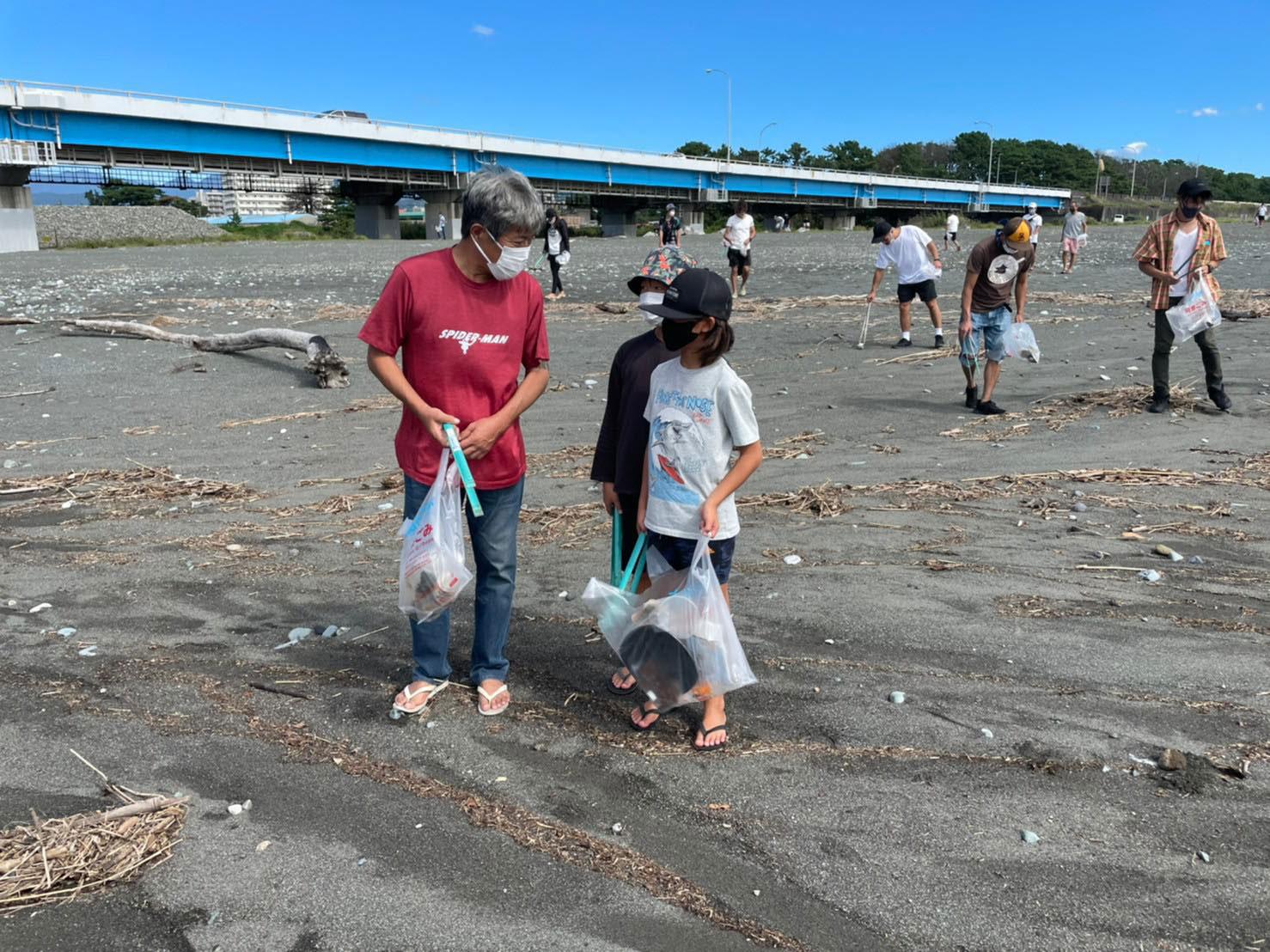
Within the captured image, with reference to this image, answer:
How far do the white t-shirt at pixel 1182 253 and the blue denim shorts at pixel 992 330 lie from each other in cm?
141

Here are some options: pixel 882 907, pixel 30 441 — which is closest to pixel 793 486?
pixel 882 907

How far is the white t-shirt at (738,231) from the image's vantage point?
17.2 m

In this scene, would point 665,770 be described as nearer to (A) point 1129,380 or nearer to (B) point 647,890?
(B) point 647,890

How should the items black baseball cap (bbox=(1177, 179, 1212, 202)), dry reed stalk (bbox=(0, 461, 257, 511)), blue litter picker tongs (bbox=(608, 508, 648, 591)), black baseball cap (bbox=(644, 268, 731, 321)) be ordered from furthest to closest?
black baseball cap (bbox=(1177, 179, 1212, 202)) < dry reed stalk (bbox=(0, 461, 257, 511)) < blue litter picker tongs (bbox=(608, 508, 648, 591)) < black baseball cap (bbox=(644, 268, 731, 321))

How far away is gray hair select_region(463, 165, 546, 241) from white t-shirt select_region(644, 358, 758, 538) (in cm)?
71

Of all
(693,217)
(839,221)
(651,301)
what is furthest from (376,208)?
(651,301)

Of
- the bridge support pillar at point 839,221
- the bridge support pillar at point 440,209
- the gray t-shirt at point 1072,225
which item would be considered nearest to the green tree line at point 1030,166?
the bridge support pillar at point 839,221

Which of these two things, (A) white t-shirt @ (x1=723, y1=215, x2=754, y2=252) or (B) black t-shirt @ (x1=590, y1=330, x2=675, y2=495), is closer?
(B) black t-shirt @ (x1=590, y1=330, x2=675, y2=495)

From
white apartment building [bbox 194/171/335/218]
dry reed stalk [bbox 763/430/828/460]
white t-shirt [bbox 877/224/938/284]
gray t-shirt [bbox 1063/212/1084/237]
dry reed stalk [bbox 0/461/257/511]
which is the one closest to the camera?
dry reed stalk [bbox 0/461/257/511]

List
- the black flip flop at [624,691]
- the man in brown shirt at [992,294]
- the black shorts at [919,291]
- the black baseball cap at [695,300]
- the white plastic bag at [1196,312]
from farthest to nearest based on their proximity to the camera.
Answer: the black shorts at [919,291], the man in brown shirt at [992,294], the white plastic bag at [1196,312], the black flip flop at [624,691], the black baseball cap at [695,300]

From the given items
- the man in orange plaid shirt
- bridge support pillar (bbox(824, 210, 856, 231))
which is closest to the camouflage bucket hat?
the man in orange plaid shirt

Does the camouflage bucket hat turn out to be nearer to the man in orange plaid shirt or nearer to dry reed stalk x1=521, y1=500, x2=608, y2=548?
dry reed stalk x1=521, y1=500, x2=608, y2=548

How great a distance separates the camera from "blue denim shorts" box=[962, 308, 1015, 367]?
8859 mm

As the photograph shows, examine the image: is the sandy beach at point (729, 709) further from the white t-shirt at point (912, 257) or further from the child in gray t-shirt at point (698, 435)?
the white t-shirt at point (912, 257)
